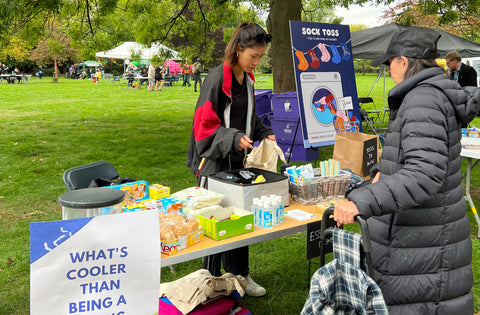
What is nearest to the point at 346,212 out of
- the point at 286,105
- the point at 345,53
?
the point at 345,53

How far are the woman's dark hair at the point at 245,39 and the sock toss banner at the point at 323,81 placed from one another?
2.24 meters

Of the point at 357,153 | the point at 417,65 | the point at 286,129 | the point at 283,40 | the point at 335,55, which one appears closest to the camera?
the point at 417,65

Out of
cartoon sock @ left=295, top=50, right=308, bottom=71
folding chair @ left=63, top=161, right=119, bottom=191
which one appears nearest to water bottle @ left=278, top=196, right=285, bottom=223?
folding chair @ left=63, top=161, right=119, bottom=191

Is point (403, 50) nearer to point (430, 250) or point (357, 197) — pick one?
point (357, 197)

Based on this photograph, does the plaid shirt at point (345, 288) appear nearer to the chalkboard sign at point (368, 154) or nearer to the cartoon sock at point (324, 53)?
the chalkboard sign at point (368, 154)

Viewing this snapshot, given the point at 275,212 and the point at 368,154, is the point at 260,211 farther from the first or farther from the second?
the point at 368,154

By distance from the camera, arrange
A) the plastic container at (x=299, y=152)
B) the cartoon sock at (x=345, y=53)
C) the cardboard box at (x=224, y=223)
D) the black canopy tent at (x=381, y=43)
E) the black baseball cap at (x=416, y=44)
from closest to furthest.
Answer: the black baseball cap at (x=416, y=44) < the cardboard box at (x=224, y=223) < the cartoon sock at (x=345, y=53) < the plastic container at (x=299, y=152) < the black canopy tent at (x=381, y=43)

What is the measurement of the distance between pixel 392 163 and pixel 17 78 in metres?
35.6

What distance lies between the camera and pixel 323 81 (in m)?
5.19

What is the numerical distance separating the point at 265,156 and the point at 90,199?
1296 millimetres

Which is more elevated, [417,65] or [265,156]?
[417,65]

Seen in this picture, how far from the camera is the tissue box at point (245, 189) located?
7.93 feet

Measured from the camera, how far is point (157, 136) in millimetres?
9734

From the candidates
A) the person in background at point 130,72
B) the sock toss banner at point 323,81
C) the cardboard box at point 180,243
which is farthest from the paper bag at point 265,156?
the person in background at point 130,72
